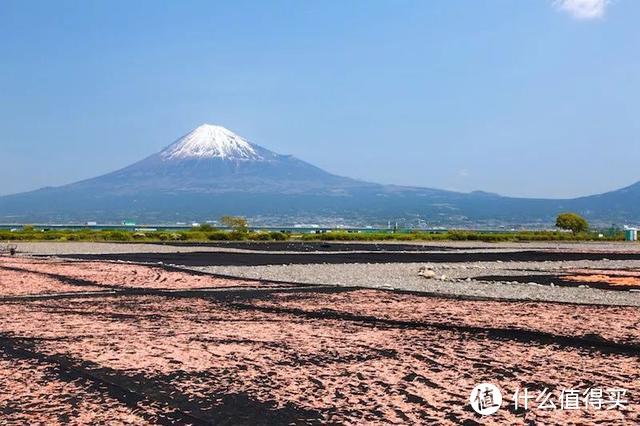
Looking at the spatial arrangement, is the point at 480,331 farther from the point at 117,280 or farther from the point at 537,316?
the point at 117,280

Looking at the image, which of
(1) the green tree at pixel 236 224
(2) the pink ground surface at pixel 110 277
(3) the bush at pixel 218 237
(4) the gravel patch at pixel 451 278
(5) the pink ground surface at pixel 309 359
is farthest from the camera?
(1) the green tree at pixel 236 224

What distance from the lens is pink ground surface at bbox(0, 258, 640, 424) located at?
593cm

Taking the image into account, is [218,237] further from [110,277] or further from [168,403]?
[168,403]

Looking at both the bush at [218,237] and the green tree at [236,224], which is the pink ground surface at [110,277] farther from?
the green tree at [236,224]

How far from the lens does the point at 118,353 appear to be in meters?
8.35

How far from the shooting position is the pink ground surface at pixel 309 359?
5930 mm

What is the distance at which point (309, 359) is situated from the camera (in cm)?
809

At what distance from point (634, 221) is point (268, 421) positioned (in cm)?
19852

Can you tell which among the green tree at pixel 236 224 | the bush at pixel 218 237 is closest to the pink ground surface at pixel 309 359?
the bush at pixel 218 237

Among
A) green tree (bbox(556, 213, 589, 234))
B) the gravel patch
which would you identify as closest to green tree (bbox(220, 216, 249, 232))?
green tree (bbox(556, 213, 589, 234))

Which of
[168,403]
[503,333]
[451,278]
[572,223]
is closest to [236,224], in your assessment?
[572,223]

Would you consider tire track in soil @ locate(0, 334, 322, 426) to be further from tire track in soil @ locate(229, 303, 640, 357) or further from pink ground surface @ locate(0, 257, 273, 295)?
pink ground surface @ locate(0, 257, 273, 295)

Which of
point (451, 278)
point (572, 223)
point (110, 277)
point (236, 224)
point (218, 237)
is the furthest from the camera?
point (572, 223)

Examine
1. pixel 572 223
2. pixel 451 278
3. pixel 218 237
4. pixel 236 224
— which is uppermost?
pixel 572 223
